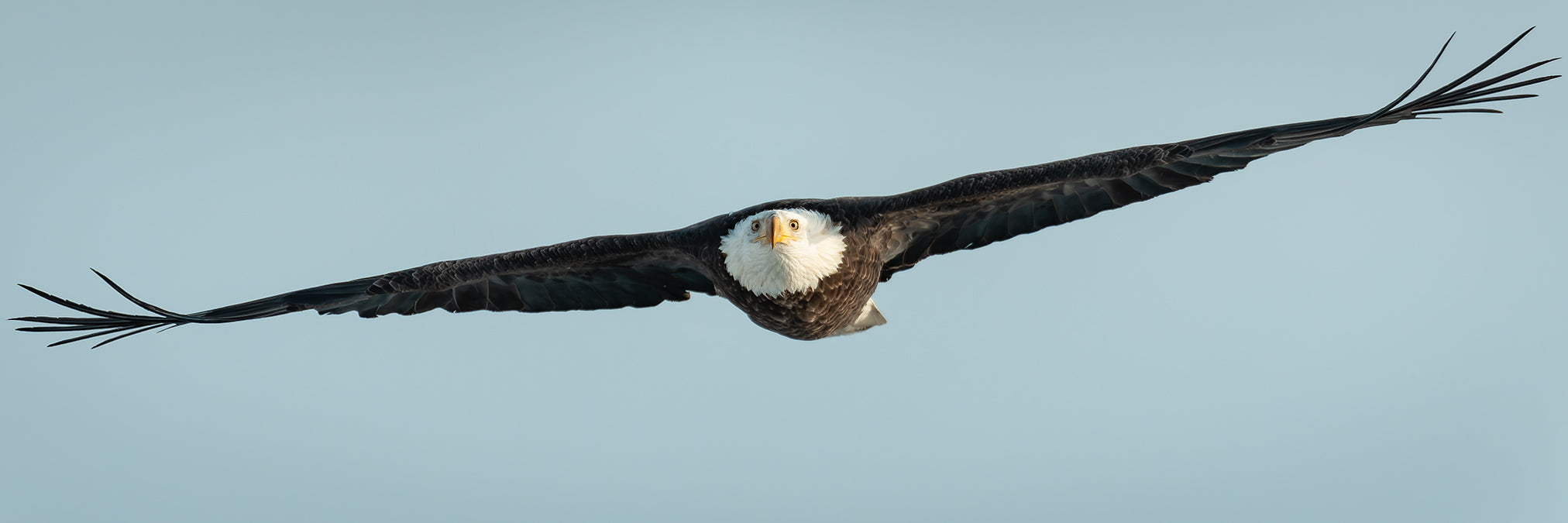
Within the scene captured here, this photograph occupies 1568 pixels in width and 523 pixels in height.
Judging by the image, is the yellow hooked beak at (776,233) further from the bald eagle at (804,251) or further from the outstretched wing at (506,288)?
the outstretched wing at (506,288)

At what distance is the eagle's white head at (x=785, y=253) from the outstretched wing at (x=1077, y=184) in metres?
0.38

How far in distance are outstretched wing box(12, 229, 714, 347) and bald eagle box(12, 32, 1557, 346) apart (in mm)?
12

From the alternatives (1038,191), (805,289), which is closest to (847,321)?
(805,289)

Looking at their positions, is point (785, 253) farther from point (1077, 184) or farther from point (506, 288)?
point (506, 288)

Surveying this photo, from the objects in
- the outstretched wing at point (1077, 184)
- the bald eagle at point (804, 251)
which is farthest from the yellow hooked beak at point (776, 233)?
the outstretched wing at point (1077, 184)

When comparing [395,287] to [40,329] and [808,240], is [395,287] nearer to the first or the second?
[40,329]

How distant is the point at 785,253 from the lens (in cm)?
942

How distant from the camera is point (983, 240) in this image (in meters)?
10.6

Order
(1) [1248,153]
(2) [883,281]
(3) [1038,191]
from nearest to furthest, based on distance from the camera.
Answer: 1. (1) [1248,153]
2. (3) [1038,191]
3. (2) [883,281]

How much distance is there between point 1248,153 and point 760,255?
349 centimetres

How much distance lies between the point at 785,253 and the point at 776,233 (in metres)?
0.25

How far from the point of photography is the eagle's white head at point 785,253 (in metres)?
9.45

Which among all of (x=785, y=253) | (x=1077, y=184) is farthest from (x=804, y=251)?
(x=1077, y=184)

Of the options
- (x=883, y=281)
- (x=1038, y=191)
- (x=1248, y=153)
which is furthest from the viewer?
(x=883, y=281)
